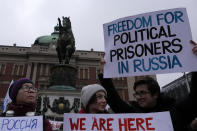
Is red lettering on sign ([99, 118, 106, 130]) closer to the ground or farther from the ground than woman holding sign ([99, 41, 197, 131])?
closer to the ground

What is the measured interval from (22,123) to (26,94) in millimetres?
313

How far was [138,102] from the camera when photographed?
2.43m

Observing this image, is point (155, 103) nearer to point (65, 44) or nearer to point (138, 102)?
point (138, 102)

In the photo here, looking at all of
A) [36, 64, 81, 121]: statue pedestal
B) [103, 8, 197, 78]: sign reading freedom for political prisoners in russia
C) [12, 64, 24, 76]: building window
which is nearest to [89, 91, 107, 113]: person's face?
[103, 8, 197, 78]: sign reading freedom for political prisoners in russia

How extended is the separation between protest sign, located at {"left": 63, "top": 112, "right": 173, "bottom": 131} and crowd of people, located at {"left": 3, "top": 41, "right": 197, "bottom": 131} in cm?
16

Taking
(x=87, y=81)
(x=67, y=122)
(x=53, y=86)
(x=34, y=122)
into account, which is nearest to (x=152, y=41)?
(x=67, y=122)

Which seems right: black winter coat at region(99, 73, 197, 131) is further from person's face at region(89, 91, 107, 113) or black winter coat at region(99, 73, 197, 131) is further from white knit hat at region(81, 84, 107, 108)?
white knit hat at region(81, 84, 107, 108)

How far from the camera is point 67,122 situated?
7.11 ft

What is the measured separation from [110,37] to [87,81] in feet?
98.0

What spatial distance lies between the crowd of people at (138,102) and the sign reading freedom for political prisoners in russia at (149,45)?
0.62 ft

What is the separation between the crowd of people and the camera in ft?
7.06

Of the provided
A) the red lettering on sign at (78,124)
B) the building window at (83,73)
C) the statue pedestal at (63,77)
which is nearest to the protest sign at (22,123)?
the red lettering on sign at (78,124)

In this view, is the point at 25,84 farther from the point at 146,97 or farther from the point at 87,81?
the point at 87,81

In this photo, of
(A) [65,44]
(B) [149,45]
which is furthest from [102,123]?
(A) [65,44]
